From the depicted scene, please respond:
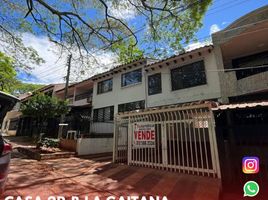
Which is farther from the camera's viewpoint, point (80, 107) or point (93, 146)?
point (80, 107)

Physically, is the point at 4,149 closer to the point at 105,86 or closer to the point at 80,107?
the point at 105,86

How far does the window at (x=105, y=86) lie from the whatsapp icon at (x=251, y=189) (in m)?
14.2

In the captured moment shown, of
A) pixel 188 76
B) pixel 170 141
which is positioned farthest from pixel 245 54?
pixel 170 141

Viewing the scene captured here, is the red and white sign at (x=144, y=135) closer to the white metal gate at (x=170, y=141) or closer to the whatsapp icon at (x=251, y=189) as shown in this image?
the white metal gate at (x=170, y=141)

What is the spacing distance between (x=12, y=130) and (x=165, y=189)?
36586mm

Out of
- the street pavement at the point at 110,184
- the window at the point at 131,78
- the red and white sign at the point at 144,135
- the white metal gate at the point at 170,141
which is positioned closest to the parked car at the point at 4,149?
the street pavement at the point at 110,184

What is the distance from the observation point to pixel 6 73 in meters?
15.9

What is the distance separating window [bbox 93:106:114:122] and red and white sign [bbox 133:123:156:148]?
28.4 ft

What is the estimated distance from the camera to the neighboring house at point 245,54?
10.1 m

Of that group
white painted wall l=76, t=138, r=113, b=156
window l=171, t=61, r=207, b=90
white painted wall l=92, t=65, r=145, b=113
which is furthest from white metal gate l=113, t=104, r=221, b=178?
white painted wall l=92, t=65, r=145, b=113

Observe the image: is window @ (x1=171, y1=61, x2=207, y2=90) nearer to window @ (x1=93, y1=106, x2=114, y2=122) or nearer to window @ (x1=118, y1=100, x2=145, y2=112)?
window @ (x1=118, y1=100, x2=145, y2=112)

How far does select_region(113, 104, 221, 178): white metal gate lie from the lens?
678 cm

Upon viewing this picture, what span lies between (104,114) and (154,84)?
605 cm

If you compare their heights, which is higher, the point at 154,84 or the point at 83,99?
the point at 83,99
